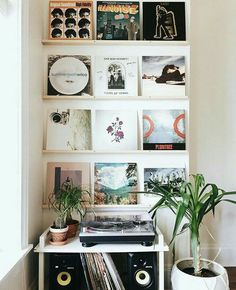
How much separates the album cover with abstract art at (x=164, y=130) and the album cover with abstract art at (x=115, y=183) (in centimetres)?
24

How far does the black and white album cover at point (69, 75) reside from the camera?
2012 mm

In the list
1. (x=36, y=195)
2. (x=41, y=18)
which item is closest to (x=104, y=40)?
(x=41, y=18)

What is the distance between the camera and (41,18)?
199 centimetres

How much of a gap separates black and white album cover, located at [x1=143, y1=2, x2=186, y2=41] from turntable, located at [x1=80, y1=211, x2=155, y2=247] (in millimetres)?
1364

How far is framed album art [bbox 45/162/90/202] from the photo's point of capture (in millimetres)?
1996

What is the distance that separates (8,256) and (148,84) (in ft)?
4.88

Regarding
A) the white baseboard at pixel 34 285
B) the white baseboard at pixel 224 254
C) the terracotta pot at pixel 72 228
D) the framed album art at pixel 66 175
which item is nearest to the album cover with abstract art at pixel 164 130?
A: the framed album art at pixel 66 175

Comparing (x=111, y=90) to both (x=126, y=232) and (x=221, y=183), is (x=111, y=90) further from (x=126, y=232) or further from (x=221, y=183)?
(x=221, y=183)

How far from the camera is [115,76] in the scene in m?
2.03

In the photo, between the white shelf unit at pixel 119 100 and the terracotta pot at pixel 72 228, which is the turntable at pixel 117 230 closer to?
the terracotta pot at pixel 72 228

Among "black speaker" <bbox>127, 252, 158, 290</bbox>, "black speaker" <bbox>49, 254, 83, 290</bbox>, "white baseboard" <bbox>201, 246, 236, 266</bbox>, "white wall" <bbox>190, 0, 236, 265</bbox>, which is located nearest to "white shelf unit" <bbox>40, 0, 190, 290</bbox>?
"white wall" <bbox>190, 0, 236, 265</bbox>

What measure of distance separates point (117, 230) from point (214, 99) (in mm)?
1426

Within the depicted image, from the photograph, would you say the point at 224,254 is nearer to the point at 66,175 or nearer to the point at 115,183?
the point at 115,183

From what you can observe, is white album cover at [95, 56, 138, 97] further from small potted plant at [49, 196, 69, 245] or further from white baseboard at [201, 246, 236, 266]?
white baseboard at [201, 246, 236, 266]
